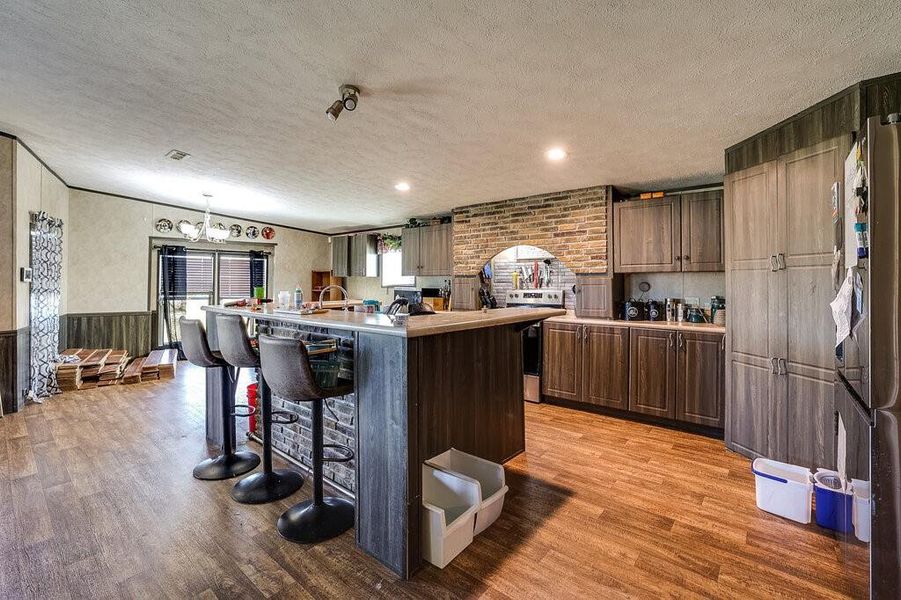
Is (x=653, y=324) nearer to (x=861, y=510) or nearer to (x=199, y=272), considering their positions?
(x=861, y=510)

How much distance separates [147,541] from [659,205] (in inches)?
192

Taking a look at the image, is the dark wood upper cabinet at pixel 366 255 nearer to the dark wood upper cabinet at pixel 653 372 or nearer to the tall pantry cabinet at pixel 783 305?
the dark wood upper cabinet at pixel 653 372

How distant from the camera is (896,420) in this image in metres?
1.33

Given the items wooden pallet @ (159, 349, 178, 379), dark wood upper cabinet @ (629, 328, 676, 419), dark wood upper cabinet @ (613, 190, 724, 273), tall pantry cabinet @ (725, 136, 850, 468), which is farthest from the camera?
wooden pallet @ (159, 349, 178, 379)

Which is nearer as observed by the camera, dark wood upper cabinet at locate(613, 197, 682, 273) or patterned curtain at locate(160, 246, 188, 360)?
dark wood upper cabinet at locate(613, 197, 682, 273)

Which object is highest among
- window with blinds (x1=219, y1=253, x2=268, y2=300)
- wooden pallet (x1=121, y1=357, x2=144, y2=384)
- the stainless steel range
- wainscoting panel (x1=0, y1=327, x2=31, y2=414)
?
window with blinds (x1=219, y1=253, x2=268, y2=300)

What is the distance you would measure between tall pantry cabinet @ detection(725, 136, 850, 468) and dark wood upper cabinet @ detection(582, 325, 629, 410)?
947 mm

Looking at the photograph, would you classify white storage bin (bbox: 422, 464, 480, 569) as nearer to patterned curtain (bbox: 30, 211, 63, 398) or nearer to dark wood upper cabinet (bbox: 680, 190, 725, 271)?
dark wood upper cabinet (bbox: 680, 190, 725, 271)

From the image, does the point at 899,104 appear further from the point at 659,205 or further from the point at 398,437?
the point at 398,437

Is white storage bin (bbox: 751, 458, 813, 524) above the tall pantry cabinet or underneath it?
underneath

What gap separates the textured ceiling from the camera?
1805 mm

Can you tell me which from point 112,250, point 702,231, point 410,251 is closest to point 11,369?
point 112,250

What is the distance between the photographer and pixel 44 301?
4492mm

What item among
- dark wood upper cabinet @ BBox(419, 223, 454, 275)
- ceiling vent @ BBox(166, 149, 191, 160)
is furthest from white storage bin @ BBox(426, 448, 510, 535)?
dark wood upper cabinet @ BBox(419, 223, 454, 275)
